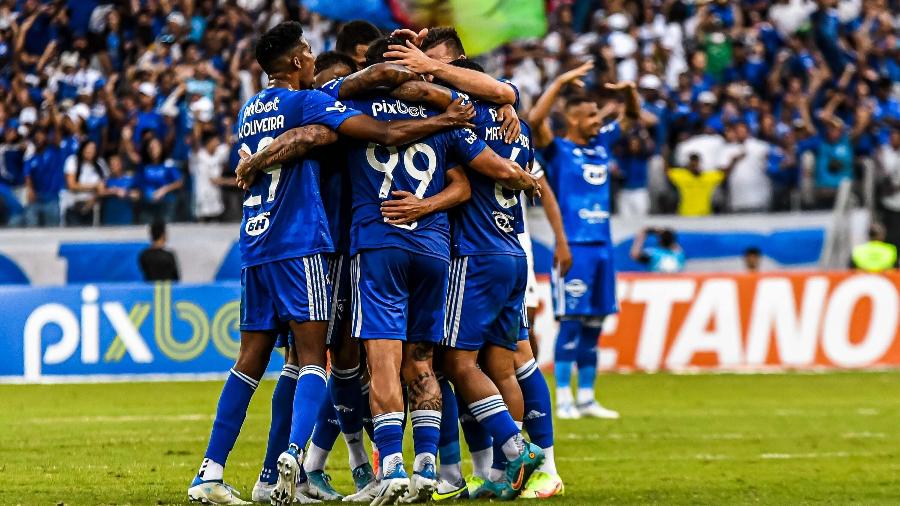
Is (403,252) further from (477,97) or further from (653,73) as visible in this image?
(653,73)

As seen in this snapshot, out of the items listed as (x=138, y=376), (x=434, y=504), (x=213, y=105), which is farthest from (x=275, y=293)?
(x=213, y=105)

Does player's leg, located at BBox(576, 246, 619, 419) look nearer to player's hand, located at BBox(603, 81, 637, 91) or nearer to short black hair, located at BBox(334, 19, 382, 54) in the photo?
player's hand, located at BBox(603, 81, 637, 91)

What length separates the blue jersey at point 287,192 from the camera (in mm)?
8156

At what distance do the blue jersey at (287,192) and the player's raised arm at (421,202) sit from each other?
382mm

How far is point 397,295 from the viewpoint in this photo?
26.6 ft

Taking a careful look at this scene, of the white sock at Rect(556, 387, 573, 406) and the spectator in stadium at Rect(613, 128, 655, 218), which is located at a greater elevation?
the spectator in stadium at Rect(613, 128, 655, 218)

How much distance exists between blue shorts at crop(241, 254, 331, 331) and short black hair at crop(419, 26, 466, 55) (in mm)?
1415

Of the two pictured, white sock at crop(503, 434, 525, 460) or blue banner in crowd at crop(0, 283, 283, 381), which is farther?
blue banner in crowd at crop(0, 283, 283, 381)

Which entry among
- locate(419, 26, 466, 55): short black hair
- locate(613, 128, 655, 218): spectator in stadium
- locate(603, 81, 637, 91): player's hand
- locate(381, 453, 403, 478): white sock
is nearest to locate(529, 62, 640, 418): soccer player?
locate(603, 81, 637, 91): player's hand

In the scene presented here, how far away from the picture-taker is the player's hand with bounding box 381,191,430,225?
8086mm

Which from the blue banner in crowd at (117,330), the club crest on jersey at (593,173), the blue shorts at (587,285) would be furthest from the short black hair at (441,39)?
the blue banner in crowd at (117,330)

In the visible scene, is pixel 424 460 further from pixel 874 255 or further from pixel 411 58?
pixel 874 255

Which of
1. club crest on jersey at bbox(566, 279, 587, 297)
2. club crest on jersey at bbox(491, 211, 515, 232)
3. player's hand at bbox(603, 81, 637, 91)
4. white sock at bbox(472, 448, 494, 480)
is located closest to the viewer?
club crest on jersey at bbox(491, 211, 515, 232)

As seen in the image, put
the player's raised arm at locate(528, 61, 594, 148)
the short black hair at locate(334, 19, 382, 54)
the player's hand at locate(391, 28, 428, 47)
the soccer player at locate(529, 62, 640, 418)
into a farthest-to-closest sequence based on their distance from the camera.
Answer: the soccer player at locate(529, 62, 640, 418)
the player's raised arm at locate(528, 61, 594, 148)
the short black hair at locate(334, 19, 382, 54)
the player's hand at locate(391, 28, 428, 47)
